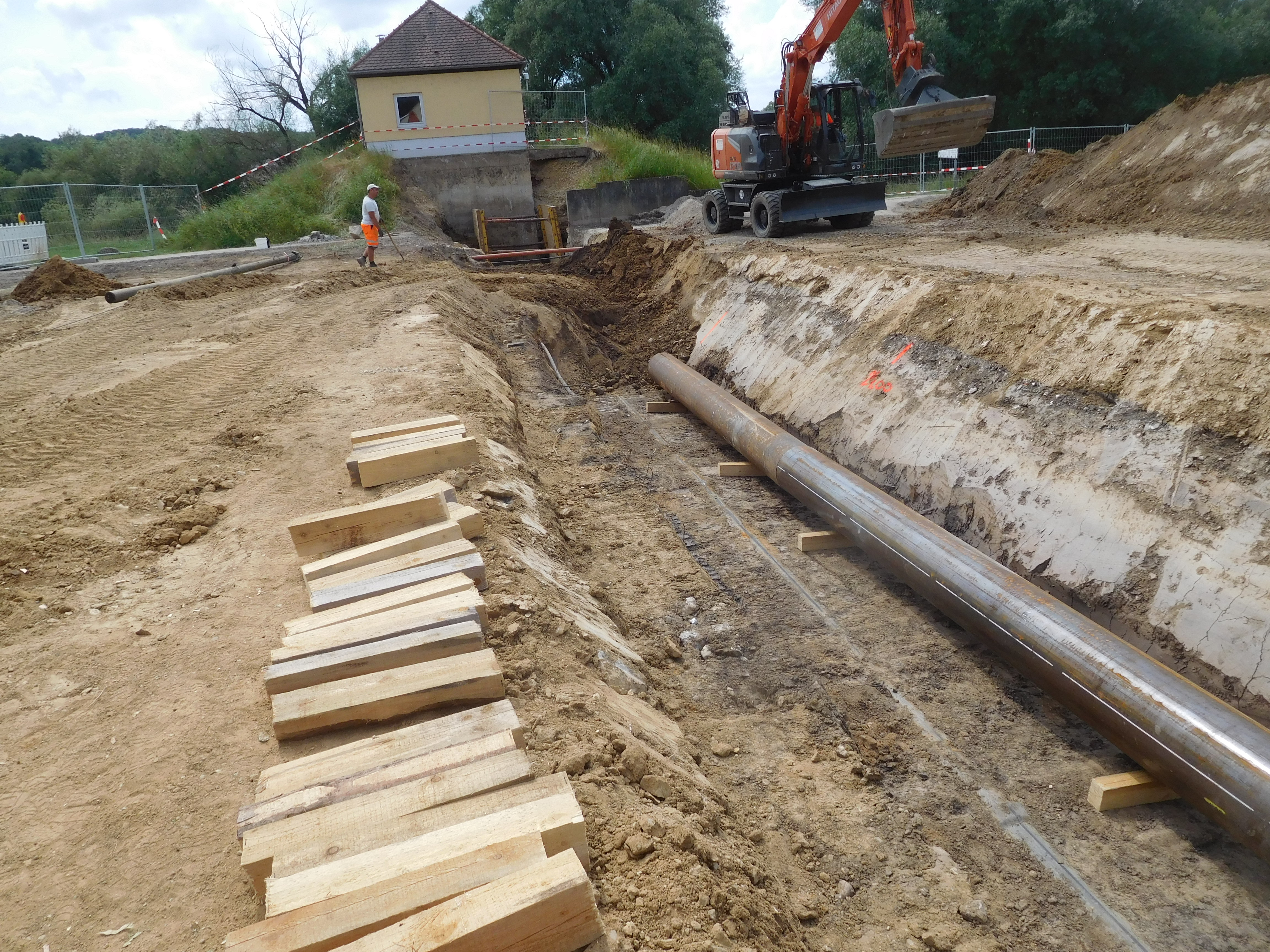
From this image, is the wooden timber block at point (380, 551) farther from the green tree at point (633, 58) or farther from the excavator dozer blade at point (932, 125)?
the green tree at point (633, 58)

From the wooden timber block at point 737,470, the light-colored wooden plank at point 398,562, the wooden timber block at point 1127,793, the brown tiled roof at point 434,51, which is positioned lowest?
the wooden timber block at point 1127,793

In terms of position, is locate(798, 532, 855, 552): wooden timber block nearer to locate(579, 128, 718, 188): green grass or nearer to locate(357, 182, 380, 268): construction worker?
locate(357, 182, 380, 268): construction worker

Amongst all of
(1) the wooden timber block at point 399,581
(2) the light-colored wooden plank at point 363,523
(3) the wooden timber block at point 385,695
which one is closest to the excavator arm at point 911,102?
(2) the light-colored wooden plank at point 363,523

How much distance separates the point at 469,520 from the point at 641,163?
69.9 feet

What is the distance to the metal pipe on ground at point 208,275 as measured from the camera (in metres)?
13.9

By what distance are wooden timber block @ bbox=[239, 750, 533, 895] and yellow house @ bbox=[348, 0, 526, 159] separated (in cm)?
2585

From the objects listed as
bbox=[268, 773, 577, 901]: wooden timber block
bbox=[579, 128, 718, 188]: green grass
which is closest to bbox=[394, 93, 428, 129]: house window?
bbox=[579, 128, 718, 188]: green grass

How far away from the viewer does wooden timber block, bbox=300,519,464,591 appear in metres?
4.48

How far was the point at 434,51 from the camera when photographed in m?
26.9

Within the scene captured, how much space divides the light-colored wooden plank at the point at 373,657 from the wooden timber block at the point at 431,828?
35.7 inches

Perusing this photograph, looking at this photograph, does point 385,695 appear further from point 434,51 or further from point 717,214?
point 434,51

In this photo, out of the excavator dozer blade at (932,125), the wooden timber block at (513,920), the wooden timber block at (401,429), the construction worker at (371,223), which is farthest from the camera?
the construction worker at (371,223)

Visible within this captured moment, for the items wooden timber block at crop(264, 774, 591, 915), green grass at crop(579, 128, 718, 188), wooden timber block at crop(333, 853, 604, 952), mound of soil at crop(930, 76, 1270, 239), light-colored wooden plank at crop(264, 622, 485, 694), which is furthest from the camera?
green grass at crop(579, 128, 718, 188)

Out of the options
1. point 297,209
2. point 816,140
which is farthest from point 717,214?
point 297,209
